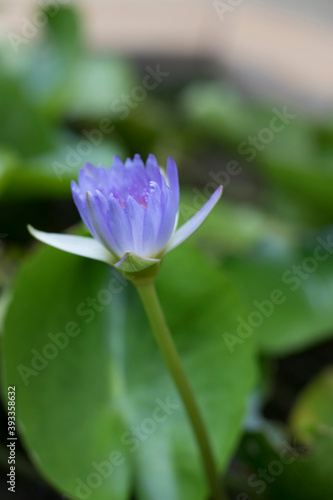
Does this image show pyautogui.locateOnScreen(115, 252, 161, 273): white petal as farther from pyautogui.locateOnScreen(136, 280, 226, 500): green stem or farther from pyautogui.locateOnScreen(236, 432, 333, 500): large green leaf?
Result: pyautogui.locateOnScreen(236, 432, 333, 500): large green leaf

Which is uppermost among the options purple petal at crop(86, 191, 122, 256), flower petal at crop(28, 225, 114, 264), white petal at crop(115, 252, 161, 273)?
purple petal at crop(86, 191, 122, 256)

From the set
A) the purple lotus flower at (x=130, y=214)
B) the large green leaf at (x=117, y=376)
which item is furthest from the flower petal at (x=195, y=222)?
the large green leaf at (x=117, y=376)

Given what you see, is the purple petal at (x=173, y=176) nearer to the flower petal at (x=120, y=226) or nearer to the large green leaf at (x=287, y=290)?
the flower petal at (x=120, y=226)

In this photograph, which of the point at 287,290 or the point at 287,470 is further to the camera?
the point at 287,290

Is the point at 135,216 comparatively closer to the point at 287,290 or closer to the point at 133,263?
the point at 133,263

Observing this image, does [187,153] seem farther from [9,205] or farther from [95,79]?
[9,205]

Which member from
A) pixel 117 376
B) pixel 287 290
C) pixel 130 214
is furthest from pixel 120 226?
pixel 287 290

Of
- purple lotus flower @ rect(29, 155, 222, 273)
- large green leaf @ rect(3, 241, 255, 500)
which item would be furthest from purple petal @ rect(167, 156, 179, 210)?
large green leaf @ rect(3, 241, 255, 500)
